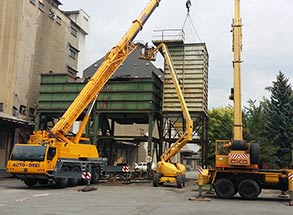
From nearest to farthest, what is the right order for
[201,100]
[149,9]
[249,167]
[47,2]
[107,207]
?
[107,207] → [249,167] → [149,9] → [201,100] → [47,2]

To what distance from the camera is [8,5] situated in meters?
33.1

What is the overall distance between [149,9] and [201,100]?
830 cm

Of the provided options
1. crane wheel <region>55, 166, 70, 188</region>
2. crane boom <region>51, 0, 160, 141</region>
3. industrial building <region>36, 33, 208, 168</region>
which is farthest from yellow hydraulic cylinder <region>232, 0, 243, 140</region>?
industrial building <region>36, 33, 208, 168</region>

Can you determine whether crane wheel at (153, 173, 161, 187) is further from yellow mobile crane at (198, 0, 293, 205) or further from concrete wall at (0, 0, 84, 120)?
concrete wall at (0, 0, 84, 120)

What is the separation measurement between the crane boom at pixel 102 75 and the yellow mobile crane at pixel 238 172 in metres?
8.24

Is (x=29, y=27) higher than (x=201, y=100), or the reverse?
(x=29, y=27)

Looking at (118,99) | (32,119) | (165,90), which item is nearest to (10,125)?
(32,119)

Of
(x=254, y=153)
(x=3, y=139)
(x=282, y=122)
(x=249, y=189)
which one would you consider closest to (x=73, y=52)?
(x=3, y=139)

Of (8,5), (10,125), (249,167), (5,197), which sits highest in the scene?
(8,5)

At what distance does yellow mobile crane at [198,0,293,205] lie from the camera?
57.9 ft

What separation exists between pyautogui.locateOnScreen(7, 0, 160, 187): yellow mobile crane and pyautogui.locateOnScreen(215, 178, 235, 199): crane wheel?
8.12 metres

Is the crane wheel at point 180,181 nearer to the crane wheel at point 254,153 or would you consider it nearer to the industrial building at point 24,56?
the crane wheel at point 254,153

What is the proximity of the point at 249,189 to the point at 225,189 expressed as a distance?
41.9 inches

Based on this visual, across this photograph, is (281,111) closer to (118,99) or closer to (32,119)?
(118,99)
